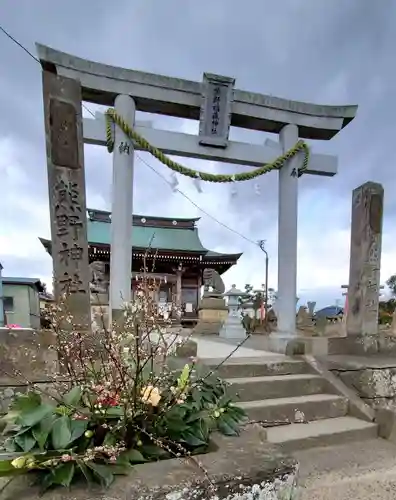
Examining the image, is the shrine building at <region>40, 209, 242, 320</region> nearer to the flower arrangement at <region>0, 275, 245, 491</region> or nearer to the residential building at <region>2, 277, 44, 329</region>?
the residential building at <region>2, 277, 44, 329</region>

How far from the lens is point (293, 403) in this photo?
316cm

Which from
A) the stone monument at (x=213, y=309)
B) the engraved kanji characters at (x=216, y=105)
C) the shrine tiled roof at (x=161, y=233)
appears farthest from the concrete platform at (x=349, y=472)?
the shrine tiled roof at (x=161, y=233)

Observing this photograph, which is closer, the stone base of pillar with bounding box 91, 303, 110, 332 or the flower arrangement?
the flower arrangement

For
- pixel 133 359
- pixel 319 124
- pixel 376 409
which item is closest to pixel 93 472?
pixel 133 359

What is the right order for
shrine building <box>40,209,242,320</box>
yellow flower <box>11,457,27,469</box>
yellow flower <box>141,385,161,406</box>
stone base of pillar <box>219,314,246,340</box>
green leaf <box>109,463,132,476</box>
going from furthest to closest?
shrine building <box>40,209,242,320</box> < stone base of pillar <box>219,314,246,340</box> < yellow flower <box>141,385,161,406</box> < green leaf <box>109,463,132,476</box> < yellow flower <box>11,457,27,469</box>

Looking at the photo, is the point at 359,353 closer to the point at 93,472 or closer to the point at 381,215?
the point at 381,215

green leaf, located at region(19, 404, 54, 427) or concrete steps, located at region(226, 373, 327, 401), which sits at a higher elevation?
green leaf, located at region(19, 404, 54, 427)

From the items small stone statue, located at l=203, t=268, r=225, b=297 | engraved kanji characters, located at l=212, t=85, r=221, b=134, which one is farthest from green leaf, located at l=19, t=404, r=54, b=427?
small stone statue, located at l=203, t=268, r=225, b=297

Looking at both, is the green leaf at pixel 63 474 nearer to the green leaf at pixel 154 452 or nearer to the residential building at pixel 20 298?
the green leaf at pixel 154 452

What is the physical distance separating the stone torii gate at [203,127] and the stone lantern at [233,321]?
312 cm

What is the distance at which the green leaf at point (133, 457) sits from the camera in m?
1.19

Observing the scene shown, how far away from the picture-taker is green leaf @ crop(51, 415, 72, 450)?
1.14 meters

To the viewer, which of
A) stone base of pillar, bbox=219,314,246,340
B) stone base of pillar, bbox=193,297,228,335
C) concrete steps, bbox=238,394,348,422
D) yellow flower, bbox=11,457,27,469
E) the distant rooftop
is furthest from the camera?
the distant rooftop

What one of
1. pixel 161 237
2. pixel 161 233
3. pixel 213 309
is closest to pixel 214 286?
pixel 213 309
